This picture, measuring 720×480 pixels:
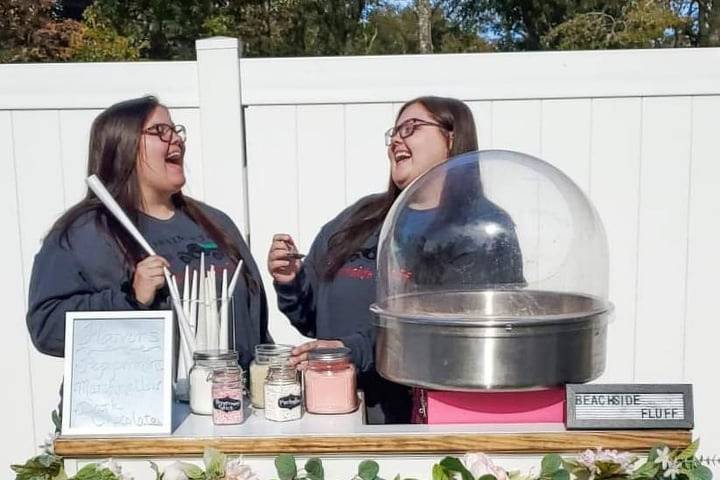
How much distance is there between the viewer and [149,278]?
184 cm

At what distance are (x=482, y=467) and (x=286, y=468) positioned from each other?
0.34 m

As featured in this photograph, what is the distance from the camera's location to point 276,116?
2008 mm

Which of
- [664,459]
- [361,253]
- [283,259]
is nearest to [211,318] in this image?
[283,259]

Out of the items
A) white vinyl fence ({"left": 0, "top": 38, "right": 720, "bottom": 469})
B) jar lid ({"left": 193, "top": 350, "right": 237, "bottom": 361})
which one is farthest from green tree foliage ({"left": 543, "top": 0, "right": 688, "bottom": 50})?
jar lid ({"left": 193, "top": 350, "right": 237, "bottom": 361})

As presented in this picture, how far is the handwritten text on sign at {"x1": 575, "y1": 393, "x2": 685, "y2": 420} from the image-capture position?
4.20 ft

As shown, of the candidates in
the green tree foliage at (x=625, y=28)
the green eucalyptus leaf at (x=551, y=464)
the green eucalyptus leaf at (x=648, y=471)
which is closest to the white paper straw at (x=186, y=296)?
the green eucalyptus leaf at (x=551, y=464)

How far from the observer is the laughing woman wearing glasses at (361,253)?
196 centimetres

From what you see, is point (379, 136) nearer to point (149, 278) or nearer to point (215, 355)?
point (149, 278)

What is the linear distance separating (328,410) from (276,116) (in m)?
0.89

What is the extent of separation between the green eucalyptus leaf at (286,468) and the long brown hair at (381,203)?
767 mm

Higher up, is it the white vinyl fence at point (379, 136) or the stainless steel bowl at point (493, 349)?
the white vinyl fence at point (379, 136)

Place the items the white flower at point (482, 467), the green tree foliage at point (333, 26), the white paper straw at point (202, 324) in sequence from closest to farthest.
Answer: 1. the white flower at point (482, 467)
2. the white paper straw at point (202, 324)
3. the green tree foliage at point (333, 26)

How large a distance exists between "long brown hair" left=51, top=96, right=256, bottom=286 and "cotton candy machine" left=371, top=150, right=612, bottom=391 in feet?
2.17

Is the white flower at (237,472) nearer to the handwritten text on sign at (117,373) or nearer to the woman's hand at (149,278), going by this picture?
the handwritten text on sign at (117,373)
